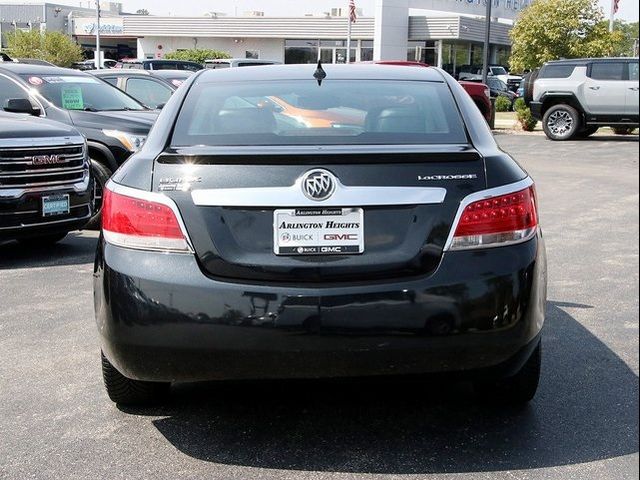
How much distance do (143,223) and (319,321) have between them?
2.56 ft

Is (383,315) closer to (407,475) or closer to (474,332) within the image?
(474,332)

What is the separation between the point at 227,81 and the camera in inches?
171

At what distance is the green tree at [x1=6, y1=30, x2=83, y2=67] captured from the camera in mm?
36469

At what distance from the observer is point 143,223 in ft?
11.0

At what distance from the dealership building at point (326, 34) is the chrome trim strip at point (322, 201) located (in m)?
46.3

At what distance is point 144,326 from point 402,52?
51542 millimetres

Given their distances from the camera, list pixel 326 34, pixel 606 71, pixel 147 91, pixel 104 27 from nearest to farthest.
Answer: pixel 147 91
pixel 606 71
pixel 326 34
pixel 104 27

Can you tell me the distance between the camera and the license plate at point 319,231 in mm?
3234

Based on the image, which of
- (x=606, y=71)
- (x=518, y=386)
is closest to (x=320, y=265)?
(x=518, y=386)

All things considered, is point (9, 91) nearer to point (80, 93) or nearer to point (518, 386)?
point (80, 93)

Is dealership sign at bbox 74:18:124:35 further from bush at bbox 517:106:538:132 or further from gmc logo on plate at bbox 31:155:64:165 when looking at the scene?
gmc logo on plate at bbox 31:155:64:165

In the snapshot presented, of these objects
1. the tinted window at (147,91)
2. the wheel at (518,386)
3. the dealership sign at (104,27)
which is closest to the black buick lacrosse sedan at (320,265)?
the wheel at (518,386)

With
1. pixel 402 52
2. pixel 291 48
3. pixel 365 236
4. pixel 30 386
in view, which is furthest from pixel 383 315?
pixel 291 48

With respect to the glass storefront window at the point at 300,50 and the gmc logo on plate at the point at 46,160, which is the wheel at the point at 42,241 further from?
the glass storefront window at the point at 300,50
